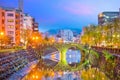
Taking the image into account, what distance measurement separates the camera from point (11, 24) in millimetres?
145625

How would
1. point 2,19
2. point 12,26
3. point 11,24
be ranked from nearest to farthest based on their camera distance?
point 2,19 < point 11,24 < point 12,26

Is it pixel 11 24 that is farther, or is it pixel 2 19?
pixel 11 24

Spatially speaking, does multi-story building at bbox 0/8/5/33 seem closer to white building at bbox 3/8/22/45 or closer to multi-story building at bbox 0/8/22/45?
multi-story building at bbox 0/8/22/45

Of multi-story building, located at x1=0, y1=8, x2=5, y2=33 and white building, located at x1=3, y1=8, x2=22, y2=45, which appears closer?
multi-story building, located at x1=0, y1=8, x2=5, y2=33

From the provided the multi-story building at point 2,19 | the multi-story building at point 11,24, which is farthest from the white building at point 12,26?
the multi-story building at point 2,19

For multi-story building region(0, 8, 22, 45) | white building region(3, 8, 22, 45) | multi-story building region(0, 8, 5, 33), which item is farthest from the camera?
white building region(3, 8, 22, 45)

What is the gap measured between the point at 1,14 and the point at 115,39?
6517 centimetres

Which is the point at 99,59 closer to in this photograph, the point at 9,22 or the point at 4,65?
the point at 4,65

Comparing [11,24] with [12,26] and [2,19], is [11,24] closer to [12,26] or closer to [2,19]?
[12,26]

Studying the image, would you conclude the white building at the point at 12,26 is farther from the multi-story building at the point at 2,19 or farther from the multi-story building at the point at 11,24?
the multi-story building at the point at 2,19

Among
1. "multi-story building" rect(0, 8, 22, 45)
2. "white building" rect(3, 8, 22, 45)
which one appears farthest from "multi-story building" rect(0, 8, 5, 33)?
"white building" rect(3, 8, 22, 45)

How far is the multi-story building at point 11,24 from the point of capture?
470 feet

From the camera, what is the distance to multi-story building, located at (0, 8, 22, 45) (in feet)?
470

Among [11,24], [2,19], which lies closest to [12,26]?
[11,24]
